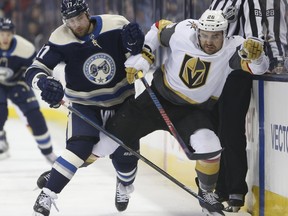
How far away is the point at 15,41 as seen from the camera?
6621mm

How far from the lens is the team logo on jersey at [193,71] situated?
3.98m

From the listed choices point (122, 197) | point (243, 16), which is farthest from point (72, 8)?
point (122, 197)

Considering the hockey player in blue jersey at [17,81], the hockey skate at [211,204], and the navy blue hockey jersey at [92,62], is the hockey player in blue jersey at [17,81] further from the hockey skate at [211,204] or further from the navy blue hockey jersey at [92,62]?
the hockey skate at [211,204]

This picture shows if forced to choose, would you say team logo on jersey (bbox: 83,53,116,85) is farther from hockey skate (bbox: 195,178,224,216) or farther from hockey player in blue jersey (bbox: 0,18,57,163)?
hockey player in blue jersey (bbox: 0,18,57,163)

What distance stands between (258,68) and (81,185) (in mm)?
1899

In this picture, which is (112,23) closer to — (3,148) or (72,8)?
A: (72,8)

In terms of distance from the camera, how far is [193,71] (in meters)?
4.02

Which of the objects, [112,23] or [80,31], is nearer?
[80,31]

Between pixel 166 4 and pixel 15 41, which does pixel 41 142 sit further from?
pixel 166 4

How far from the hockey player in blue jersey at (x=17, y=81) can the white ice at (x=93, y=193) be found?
0.31 meters

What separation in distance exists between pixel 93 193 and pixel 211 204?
118 centimetres

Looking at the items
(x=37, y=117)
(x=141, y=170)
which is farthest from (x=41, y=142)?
(x=141, y=170)

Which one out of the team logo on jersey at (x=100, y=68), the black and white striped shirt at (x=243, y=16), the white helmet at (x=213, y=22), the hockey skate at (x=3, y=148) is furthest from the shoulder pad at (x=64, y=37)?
the hockey skate at (x=3, y=148)

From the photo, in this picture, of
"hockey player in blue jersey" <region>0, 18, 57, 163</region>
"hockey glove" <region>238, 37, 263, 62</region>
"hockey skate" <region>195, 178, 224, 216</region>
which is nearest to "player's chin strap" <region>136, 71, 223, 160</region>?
"hockey skate" <region>195, 178, 224, 216</region>
